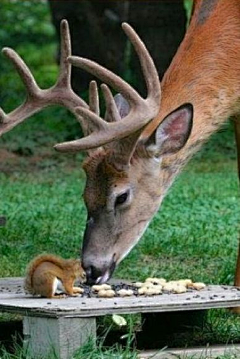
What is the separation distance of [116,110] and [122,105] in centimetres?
35

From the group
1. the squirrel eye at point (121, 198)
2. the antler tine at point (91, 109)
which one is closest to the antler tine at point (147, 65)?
the antler tine at point (91, 109)

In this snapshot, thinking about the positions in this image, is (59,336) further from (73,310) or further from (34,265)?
(34,265)

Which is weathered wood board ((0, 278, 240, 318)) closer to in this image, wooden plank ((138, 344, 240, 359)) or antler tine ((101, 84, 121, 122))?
wooden plank ((138, 344, 240, 359))

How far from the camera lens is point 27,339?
582cm

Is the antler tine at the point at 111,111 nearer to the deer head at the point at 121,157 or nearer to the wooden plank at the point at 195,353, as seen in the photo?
the deer head at the point at 121,157

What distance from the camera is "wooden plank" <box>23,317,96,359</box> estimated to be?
5598 millimetres

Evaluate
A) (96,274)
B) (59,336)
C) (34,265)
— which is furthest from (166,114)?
(59,336)

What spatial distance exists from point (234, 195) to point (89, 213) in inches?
181

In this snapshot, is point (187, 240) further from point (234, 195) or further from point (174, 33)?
point (174, 33)

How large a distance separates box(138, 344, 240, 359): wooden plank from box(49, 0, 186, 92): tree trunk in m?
9.23

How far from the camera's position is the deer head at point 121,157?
22.0 feet

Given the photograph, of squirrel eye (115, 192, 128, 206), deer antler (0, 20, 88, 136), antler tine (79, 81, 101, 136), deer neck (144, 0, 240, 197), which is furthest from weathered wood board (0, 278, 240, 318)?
deer antler (0, 20, 88, 136)

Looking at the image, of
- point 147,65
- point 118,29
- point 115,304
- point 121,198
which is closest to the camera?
point 115,304

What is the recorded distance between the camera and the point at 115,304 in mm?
5801
